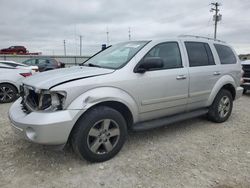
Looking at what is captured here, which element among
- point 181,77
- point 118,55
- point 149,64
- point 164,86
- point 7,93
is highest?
point 118,55

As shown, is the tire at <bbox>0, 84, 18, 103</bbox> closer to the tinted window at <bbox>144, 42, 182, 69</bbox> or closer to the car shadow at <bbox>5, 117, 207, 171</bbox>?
the car shadow at <bbox>5, 117, 207, 171</bbox>

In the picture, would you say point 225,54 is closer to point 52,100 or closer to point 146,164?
point 146,164

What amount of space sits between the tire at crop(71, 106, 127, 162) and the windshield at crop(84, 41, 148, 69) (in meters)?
0.78

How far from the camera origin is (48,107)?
2.89 meters

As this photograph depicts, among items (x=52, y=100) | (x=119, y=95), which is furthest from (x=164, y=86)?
(x=52, y=100)

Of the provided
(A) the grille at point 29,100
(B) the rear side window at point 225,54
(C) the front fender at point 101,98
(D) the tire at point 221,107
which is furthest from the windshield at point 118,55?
(D) the tire at point 221,107

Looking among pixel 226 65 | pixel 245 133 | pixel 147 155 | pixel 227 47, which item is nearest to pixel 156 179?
pixel 147 155

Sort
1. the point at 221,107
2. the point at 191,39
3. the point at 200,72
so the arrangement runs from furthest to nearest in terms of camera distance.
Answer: the point at 221,107 < the point at 191,39 < the point at 200,72

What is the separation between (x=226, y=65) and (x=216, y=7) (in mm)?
32931

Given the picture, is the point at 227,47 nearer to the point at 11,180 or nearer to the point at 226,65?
the point at 226,65

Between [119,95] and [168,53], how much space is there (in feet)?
4.38

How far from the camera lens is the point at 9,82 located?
707 cm

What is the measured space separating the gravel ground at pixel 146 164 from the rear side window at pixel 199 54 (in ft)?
4.44

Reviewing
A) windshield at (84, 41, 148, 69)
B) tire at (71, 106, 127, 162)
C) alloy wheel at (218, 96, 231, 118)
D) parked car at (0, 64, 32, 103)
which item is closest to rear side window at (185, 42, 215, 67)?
alloy wheel at (218, 96, 231, 118)
